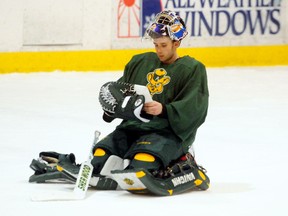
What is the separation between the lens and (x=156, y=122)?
3.01 meters

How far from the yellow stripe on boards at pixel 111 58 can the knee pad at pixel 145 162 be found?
4515 millimetres

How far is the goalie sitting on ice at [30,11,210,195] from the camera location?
9.46 ft

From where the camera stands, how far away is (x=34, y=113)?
5461mm

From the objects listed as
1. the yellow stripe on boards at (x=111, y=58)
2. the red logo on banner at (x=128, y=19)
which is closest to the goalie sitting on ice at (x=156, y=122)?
the yellow stripe on boards at (x=111, y=58)

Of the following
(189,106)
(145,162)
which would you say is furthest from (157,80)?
(145,162)

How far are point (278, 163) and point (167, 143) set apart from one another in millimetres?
870

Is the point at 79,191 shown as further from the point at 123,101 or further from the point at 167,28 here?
the point at 167,28

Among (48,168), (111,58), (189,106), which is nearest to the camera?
(189,106)

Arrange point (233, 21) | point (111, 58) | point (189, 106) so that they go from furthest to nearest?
point (111, 58)
point (233, 21)
point (189, 106)

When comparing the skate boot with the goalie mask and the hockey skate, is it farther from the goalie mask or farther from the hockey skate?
the goalie mask

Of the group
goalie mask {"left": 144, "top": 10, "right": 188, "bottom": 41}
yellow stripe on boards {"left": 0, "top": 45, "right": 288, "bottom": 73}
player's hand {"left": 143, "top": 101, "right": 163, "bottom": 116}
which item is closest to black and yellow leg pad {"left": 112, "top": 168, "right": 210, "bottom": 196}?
player's hand {"left": 143, "top": 101, "right": 163, "bottom": 116}

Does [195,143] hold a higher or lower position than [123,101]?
lower

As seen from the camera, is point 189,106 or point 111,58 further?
point 111,58

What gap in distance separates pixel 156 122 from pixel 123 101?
199mm
